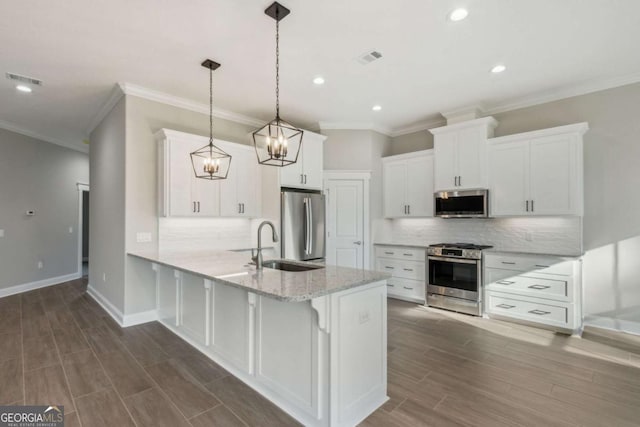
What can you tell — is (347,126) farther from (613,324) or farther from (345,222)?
(613,324)

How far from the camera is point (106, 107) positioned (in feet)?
14.5

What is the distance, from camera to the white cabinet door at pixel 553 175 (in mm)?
3789

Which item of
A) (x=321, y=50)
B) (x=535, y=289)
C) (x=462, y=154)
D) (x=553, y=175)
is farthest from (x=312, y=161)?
(x=535, y=289)

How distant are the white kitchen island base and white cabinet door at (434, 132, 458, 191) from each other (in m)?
2.99

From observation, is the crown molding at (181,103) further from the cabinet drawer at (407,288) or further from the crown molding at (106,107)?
the cabinet drawer at (407,288)

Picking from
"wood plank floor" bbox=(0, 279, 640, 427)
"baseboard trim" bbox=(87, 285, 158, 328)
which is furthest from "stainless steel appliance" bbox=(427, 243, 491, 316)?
"baseboard trim" bbox=(87, 285, 158, 328)

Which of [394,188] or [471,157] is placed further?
[394,188]

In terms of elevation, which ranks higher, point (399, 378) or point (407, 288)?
point (407, 288)

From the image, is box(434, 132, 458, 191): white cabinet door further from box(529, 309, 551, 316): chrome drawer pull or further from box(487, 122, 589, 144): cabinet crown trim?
box(529, 309, 551, 316): chrome drawer pull

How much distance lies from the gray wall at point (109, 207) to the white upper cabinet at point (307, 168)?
215cm

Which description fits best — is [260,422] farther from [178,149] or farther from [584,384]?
[178,149]

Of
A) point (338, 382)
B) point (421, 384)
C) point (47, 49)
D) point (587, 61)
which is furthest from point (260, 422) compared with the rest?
point (587, 61)

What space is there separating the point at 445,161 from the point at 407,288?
6.99 ft

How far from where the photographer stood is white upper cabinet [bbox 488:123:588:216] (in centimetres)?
377
